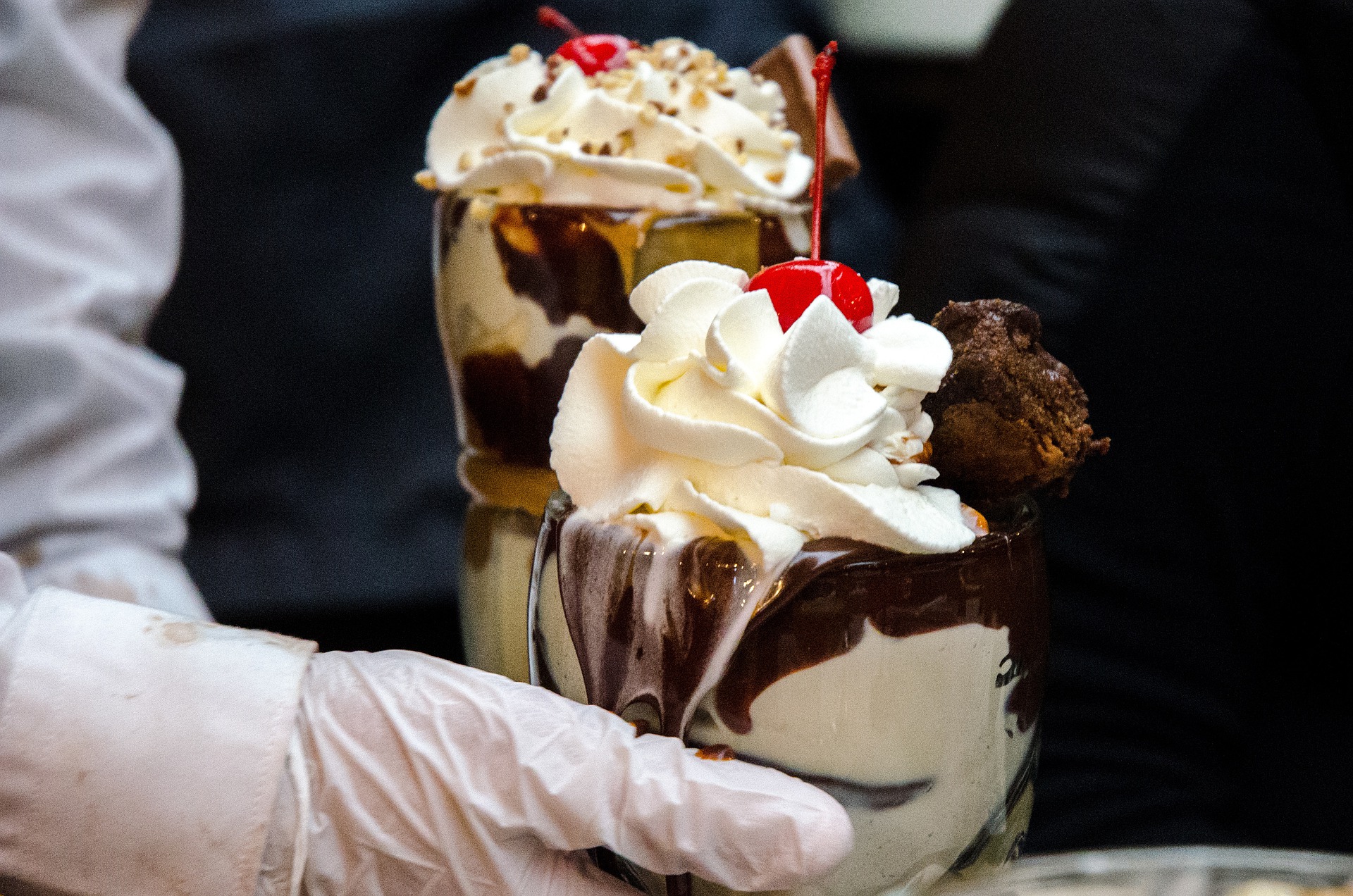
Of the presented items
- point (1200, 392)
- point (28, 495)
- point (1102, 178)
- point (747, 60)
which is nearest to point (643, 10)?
point (747, 60)

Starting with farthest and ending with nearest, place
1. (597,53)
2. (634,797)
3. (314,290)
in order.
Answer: (314,290) → (597,53) → (634,797)

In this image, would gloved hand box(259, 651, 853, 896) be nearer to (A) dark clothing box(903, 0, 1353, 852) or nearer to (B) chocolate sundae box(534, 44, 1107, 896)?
(B) chocolate sundae box(534, 44, 1107, 896)

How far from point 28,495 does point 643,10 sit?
104 centimetres

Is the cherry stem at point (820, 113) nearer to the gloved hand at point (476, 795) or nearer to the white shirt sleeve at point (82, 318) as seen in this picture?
the gloved hand at point (476, 795)

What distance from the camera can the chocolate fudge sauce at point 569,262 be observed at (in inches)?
31.4

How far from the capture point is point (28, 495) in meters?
1.02

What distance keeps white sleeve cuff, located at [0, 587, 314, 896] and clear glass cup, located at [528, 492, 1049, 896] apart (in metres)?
0.17

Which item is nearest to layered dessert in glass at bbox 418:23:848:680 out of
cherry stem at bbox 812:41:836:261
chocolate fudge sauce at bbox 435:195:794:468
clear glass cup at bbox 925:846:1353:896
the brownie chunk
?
chocolate fudge sauce at bbox 435:195:794:468

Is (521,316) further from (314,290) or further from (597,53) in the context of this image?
(314,290)

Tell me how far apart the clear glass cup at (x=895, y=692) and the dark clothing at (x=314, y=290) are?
1050 millimetres

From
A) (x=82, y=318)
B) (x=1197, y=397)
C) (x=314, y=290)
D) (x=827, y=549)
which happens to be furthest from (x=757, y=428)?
(x=314, y=290)

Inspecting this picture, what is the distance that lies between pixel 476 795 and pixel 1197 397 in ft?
3.20

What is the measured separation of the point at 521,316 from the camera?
0.82 meters

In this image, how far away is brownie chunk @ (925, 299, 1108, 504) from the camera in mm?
575
